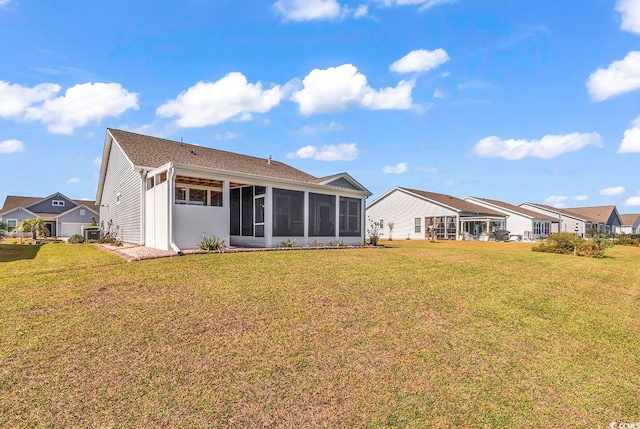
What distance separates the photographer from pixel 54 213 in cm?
4338

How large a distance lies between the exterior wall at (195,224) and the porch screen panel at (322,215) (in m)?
4.79

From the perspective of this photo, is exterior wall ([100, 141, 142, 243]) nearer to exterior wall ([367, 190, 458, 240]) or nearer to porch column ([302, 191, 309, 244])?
porch column ([302, 191, 309, 244])

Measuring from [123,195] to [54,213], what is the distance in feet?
109

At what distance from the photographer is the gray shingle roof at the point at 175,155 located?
1608 centimetres

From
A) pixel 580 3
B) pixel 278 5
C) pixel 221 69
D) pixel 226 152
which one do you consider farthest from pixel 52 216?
pixel 580 3

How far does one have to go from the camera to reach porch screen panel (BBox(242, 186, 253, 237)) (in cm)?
1639

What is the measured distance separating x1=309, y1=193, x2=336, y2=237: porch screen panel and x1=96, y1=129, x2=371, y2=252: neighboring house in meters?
0.05

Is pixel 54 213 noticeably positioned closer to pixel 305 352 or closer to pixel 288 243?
pixel 288 243

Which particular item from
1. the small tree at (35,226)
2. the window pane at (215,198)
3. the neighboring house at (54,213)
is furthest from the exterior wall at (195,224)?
the neighboring house at (54,213)

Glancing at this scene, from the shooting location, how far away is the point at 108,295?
662cm

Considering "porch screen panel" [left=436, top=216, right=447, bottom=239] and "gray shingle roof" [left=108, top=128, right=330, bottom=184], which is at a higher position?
"gray shingle roof" [left=108, top=128, right=330, bottom=184]

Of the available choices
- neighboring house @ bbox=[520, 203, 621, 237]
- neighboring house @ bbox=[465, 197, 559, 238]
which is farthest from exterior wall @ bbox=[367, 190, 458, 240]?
neighboring house @ bbox=[520, 203, 621, 237]

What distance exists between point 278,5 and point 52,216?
4352 cm

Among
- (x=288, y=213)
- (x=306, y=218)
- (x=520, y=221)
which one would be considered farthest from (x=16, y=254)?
(x=520, y=221)
